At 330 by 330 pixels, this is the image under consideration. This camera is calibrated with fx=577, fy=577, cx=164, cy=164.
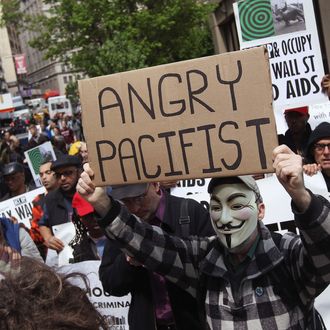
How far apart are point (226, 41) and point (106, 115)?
16518 mm

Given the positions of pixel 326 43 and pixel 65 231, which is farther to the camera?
pixel 326 43

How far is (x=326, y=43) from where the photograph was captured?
11.8m

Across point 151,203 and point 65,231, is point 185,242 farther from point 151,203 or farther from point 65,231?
point 65,231

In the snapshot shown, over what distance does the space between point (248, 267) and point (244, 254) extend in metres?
0.08

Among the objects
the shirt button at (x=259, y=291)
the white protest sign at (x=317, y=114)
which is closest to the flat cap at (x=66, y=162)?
the white protest sign at (x=317, y=114)

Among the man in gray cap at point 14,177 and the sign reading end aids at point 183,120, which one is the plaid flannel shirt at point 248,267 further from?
the man in gray cap at point 14,177

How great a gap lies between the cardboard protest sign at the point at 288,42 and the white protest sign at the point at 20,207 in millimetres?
2672

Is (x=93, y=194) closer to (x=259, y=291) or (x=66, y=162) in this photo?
(x=259, y=291)

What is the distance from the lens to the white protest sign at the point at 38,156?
770 cm

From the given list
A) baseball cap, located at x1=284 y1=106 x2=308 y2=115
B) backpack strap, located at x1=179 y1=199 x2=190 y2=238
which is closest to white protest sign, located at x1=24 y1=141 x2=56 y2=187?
baseball cap, located at x1=284 y1=106 x2=308 y2=115

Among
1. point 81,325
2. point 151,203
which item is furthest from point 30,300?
point 151,203

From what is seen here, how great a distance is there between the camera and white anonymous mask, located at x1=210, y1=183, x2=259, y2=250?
2.16m

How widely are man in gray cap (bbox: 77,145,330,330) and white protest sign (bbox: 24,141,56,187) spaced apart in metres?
5.42

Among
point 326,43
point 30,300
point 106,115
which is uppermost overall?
point 326,43
